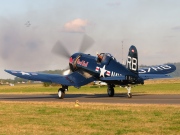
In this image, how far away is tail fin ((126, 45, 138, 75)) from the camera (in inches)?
1325

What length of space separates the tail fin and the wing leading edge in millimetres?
4537

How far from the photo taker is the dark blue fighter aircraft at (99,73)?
3347 centimetres

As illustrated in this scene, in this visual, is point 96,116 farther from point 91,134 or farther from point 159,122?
point 91,134

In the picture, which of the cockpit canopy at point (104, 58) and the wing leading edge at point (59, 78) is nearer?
the cockpit canopy at point (104, 58)

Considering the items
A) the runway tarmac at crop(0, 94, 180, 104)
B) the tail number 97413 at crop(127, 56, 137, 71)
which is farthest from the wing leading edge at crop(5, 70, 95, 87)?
the tail number 97413 at crop(127, 56, 137, 71)

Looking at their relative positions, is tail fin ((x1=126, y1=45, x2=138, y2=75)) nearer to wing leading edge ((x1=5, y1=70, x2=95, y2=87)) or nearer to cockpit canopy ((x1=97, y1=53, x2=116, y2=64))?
cockpit canopy ((x1=97, y1=53, x2=116, y2=64))

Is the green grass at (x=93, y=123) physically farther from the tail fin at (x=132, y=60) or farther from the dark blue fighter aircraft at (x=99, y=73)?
the tail fin at (x=132, y=60)

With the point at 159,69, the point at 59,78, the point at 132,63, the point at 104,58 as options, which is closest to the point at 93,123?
the point at 132,63

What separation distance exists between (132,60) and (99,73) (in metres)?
3.33

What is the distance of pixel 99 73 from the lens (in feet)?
116

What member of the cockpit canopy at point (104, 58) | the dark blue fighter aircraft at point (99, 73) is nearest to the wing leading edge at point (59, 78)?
the dark blue fighter aircraft at point (99, 73)

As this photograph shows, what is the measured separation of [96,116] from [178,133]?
599cm

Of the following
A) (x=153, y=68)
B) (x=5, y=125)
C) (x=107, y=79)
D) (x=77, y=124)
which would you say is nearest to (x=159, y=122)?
(x=77, y=124)

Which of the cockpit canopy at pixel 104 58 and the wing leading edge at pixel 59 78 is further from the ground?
the cockpit canopy at pixel 104 58
